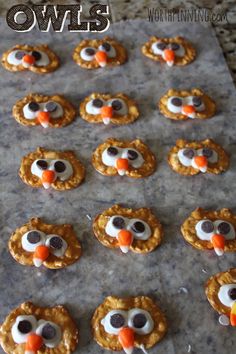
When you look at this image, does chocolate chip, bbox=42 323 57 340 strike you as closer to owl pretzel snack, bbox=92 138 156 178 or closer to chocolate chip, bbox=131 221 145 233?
chocolate chip, bbox=131 221 145 233

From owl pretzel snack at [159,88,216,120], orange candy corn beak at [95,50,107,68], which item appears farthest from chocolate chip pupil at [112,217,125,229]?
orange candy corn beak at [95,50,107,68]

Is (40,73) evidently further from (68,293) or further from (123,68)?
(68,293)

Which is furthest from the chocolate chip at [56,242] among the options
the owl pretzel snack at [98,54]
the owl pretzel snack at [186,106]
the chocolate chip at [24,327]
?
the owl pretzel snack at [98,54]

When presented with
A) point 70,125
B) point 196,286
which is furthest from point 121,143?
point 196,286

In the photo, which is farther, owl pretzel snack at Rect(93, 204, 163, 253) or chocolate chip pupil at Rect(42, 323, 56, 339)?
owl pretzel snack at Rect(93, 204, 163, 253)

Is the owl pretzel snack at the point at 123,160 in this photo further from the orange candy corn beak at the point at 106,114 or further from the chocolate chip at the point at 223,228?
the chocolate chip at the point at 223,228

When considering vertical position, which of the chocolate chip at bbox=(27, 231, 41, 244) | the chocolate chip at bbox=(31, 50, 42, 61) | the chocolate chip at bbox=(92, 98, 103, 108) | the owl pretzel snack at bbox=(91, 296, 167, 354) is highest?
Result: the chocolate chip at bbox=(31, 50, 42, 61)

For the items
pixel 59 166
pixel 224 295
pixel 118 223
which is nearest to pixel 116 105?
pixel 59 166
